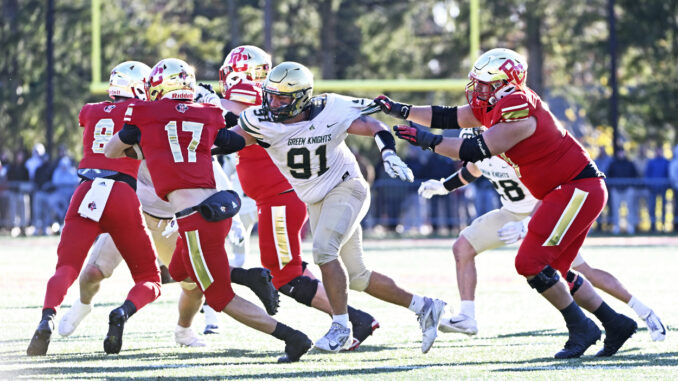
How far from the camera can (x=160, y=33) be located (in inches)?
1220

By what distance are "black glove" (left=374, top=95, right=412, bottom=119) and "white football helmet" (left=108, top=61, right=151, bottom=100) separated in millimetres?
1546

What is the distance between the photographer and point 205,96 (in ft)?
26.2

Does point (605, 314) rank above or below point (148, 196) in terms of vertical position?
below

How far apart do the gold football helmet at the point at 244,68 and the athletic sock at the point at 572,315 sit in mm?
2686

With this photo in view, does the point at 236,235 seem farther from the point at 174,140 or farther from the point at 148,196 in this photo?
the point at 174,140

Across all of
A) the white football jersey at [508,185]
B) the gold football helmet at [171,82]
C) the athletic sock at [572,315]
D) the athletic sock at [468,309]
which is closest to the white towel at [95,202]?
Answer: the gold football helmet at [171,82]

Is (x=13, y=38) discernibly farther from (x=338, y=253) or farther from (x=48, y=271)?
(x=338, y=253)

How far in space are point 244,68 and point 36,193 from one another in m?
14.0

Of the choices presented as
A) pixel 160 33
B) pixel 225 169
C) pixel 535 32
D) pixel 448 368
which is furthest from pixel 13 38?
pixel 448 368

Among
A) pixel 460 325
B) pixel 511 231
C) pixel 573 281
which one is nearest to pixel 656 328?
pixel 573 281

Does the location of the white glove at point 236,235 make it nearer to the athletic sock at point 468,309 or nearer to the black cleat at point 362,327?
the black cleat at point 362,327

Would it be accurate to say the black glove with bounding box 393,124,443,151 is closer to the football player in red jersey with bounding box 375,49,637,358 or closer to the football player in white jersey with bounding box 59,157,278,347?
the football player in red jersey with bounding box 375,49,637,358

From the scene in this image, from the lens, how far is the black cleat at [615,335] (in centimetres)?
714

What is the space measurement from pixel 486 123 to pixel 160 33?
961 inches
